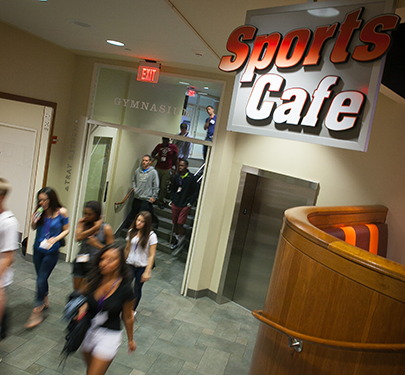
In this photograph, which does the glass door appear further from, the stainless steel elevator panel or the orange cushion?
the orange cushion

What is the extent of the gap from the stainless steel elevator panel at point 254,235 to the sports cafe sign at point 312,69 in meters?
2.92

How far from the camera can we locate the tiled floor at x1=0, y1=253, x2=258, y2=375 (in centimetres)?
389

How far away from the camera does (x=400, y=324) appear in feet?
6.34

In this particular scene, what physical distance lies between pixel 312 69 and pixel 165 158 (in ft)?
20.4

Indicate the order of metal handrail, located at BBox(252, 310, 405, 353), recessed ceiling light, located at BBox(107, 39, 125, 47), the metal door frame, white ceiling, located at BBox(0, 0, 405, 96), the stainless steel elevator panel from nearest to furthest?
1. metal handrail, located at BBox(252, 310, 405, 353)
2. white ceiling, located at BBox(0, 0, 405, 96)
3. recessed ceiling light, located at BBox(107, 39, 125, 47)
4. the metal door frame
5. the stainless steel elevator panel

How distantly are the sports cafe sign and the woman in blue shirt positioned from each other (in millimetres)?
2496

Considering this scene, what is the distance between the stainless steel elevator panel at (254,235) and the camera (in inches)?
223

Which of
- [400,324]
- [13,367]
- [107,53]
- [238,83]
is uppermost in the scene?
[107,53]

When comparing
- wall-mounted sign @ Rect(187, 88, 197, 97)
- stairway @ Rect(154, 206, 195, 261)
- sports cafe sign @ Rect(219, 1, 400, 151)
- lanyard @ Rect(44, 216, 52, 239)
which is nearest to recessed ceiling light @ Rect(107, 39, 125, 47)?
wall-mounted sign @ Rect(187, 88, 197, 97)

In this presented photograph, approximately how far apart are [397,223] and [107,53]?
459cm

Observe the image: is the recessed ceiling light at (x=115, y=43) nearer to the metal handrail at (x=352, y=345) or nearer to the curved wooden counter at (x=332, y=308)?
the curved wooden counter at (x=332, y=308)

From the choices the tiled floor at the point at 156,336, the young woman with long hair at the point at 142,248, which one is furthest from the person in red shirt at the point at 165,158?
the young woman with long hair at the point at 142,248

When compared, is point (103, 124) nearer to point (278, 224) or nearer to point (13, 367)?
point (278, 224)

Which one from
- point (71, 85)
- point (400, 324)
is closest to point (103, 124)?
point (71, 85)
